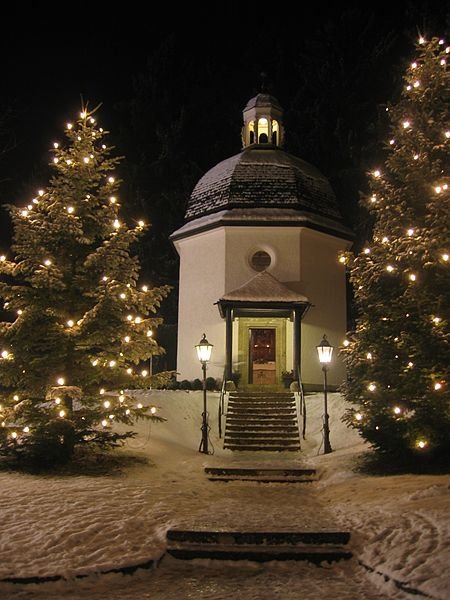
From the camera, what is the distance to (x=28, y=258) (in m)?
12.9

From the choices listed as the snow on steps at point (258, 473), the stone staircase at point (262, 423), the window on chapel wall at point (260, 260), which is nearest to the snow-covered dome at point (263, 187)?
the window on chapel wall at point (260, 260)

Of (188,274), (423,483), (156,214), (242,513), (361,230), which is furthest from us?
(156,214)

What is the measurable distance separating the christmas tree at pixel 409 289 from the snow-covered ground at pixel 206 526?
107 centimetres

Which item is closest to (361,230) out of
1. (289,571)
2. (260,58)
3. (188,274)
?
(188,274)

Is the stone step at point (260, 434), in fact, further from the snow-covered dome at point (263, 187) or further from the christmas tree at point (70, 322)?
the snow-covered dome at point (263, 187)

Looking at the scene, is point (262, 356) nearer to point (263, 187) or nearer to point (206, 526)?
point (263, 187)

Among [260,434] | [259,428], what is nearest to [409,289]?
[260,434]

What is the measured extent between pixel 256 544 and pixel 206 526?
0.71 metres

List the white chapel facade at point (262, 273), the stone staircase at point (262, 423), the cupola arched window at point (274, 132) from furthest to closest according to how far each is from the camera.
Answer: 1. the cupola arched window at point (274, 132)
2. the white chapel facade at point (262, 273)
3. the stone staircase at point (262, 423)

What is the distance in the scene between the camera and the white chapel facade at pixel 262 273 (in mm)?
21688

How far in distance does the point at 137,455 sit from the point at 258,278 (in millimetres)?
9664

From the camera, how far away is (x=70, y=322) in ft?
41.9

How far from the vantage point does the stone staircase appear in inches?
640

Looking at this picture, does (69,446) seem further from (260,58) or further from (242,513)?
(260,58)
